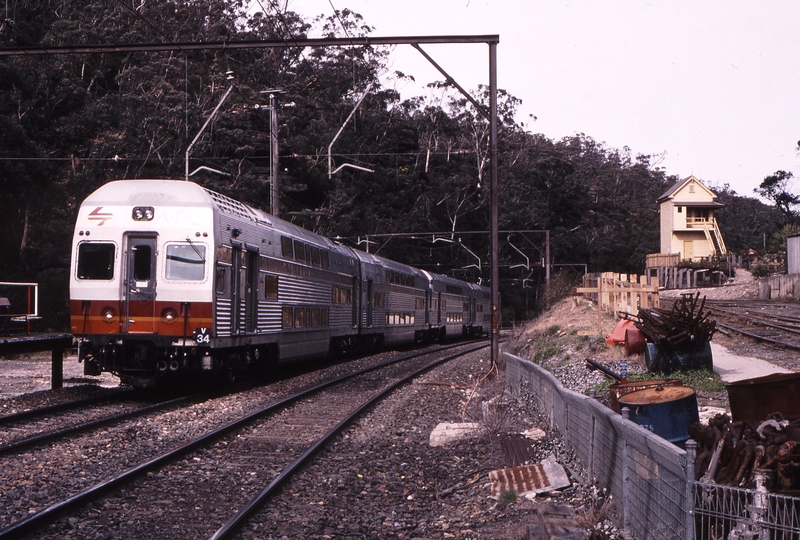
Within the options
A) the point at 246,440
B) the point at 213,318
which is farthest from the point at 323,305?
the point at 246,440

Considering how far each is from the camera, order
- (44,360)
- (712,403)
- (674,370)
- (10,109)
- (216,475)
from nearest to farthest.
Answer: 1. (216,475)
2. (712,403)
3. (674,370)
4. (44,360)
5. (10,109)

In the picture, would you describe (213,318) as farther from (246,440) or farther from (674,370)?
(674,370)

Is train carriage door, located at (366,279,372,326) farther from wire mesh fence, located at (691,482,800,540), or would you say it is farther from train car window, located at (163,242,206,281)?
wire mesh fence, located at (691,482,800,540)

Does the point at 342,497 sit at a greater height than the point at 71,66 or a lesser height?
lesser

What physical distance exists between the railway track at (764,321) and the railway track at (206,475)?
10.1 m

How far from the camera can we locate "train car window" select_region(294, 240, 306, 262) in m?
19.3

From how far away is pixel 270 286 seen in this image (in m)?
17.3

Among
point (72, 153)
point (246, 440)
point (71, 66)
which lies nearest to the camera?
point (246, 440)

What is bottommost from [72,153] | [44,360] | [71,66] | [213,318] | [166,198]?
[44,360]

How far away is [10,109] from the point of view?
117ft

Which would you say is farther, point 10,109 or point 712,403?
point 10,109

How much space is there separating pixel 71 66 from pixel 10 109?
12326 mm

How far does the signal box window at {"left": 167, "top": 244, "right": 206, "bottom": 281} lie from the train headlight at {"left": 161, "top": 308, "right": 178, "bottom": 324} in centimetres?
56

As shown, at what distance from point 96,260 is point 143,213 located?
44.8 inches
